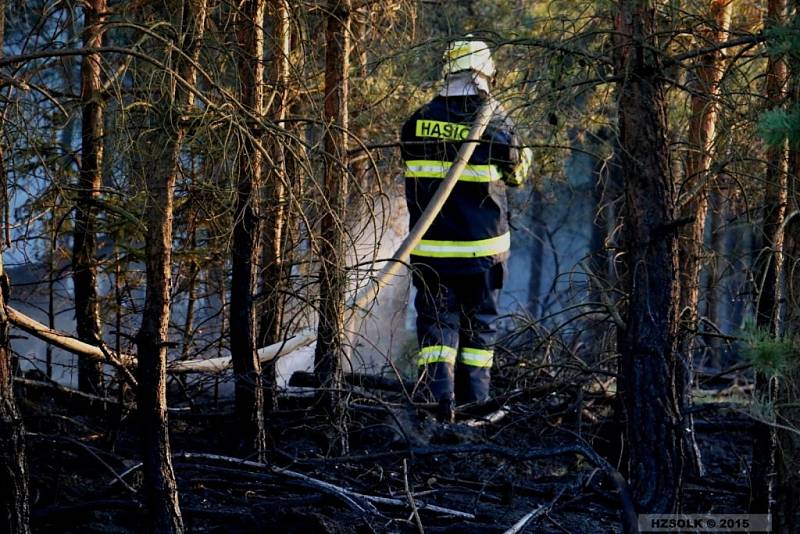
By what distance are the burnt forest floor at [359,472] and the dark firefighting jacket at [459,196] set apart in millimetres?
1017

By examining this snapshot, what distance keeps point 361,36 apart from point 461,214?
4.61ft

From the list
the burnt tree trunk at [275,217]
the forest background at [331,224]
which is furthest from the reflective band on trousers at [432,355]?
the burnt tree trunk at [275,217]

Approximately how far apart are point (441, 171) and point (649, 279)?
275 centimetres

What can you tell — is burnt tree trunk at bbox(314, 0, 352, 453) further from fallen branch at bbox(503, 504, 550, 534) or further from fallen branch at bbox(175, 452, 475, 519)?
fallen branch at bbox(503, 504, 550, 534)

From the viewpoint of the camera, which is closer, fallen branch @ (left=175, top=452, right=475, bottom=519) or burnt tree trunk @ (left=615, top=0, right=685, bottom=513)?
burnt tree trunk @ (left=615, top=0, right=685, bottom=513)

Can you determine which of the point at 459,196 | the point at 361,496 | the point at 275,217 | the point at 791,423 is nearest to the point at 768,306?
the point at 791,423

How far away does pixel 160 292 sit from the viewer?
4.29 m

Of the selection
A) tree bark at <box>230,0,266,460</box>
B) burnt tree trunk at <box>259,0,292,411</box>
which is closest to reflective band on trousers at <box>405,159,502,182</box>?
burnt tree trunk at <box>259,0,292,411</box>

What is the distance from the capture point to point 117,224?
551 cm

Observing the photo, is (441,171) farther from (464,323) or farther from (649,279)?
(649,279)

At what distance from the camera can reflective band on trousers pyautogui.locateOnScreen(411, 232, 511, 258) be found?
23.0ft

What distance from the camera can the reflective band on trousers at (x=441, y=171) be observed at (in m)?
6.82

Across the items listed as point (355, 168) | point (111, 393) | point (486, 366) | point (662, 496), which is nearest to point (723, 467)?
point (486, 366)

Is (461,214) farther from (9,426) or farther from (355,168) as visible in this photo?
(9,426)
